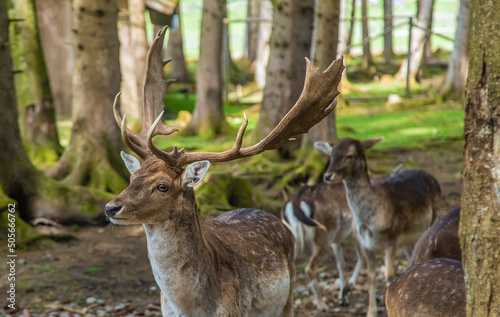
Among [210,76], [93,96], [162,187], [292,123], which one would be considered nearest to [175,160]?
[162,187]

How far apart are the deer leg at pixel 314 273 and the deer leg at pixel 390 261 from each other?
649 millimetres

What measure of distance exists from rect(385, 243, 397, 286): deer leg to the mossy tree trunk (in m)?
3.57

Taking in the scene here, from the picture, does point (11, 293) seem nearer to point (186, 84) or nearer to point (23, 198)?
point (23, 198)

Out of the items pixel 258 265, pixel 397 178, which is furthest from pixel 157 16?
pixel 258 265

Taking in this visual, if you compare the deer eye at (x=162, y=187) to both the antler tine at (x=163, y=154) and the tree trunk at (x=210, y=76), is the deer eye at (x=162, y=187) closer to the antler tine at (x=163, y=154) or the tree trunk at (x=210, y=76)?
the antler tine at (x=163, y=154)

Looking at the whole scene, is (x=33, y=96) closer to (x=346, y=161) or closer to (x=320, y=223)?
(x=320, y=223)

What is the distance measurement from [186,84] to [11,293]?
18649 mm

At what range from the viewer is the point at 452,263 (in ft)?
13.0

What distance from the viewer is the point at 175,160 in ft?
13.6

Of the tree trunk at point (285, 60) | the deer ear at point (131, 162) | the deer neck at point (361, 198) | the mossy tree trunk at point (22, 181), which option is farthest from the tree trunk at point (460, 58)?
the deer ear at point (131, 162)

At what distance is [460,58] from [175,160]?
588 inches

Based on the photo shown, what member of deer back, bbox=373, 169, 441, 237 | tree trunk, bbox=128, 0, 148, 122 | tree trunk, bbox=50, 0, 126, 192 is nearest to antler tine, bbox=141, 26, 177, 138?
deer back, bbox=373, 169, 441, 237

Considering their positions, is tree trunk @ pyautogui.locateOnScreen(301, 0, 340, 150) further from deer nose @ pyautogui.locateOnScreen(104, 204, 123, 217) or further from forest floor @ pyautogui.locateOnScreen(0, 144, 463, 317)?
deer nose @ pyautogui.locateOnScreen(104, 204, 123, 217)

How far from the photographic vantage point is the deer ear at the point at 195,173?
160 inches
